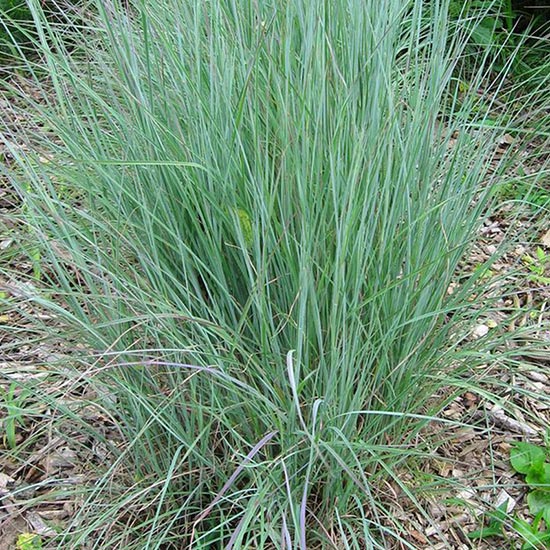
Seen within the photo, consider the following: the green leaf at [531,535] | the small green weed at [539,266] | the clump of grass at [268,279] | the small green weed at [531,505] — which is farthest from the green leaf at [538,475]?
the small green weed at [539,266]

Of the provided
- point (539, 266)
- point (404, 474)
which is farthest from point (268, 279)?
point (539, 266)

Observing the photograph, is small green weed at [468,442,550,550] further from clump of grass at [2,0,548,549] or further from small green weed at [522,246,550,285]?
small green weed at [522,246,550,285]

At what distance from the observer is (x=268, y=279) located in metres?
1.60

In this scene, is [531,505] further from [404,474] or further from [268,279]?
[268,279]

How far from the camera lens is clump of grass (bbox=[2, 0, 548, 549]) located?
146 cm

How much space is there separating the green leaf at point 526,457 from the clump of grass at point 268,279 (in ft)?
0.84

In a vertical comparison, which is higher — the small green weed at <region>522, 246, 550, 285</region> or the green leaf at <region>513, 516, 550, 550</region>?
the small green weed at <region>522, 246, 550, 285</region>

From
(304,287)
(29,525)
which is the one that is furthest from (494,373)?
(29,525)

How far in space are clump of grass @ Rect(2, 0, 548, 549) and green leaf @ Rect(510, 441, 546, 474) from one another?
25 centimetres

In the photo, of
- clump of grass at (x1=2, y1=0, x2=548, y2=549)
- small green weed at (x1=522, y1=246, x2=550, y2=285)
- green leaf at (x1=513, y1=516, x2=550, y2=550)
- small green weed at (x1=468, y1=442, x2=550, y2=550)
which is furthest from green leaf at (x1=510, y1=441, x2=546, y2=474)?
small green weed at (x1=522, y1=246, x2=550, y2=285)

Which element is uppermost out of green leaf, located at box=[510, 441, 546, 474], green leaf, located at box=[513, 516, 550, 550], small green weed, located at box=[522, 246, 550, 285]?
small green weed, located at box=[522, 246, 550, 285]

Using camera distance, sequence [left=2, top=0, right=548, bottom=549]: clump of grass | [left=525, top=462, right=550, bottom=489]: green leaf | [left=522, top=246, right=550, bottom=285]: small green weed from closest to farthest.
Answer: [left=2, top=0, right=548, bottom=549]: clump of grass → [left=525, top=462, right=550, bottom=489]: green leaf → [left=522, top=246, right=550, bottom=285]: small green weed

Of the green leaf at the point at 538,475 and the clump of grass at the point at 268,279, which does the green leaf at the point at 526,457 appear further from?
the clump of grass at the point at 268,279

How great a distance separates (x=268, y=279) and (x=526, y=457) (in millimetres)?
798
